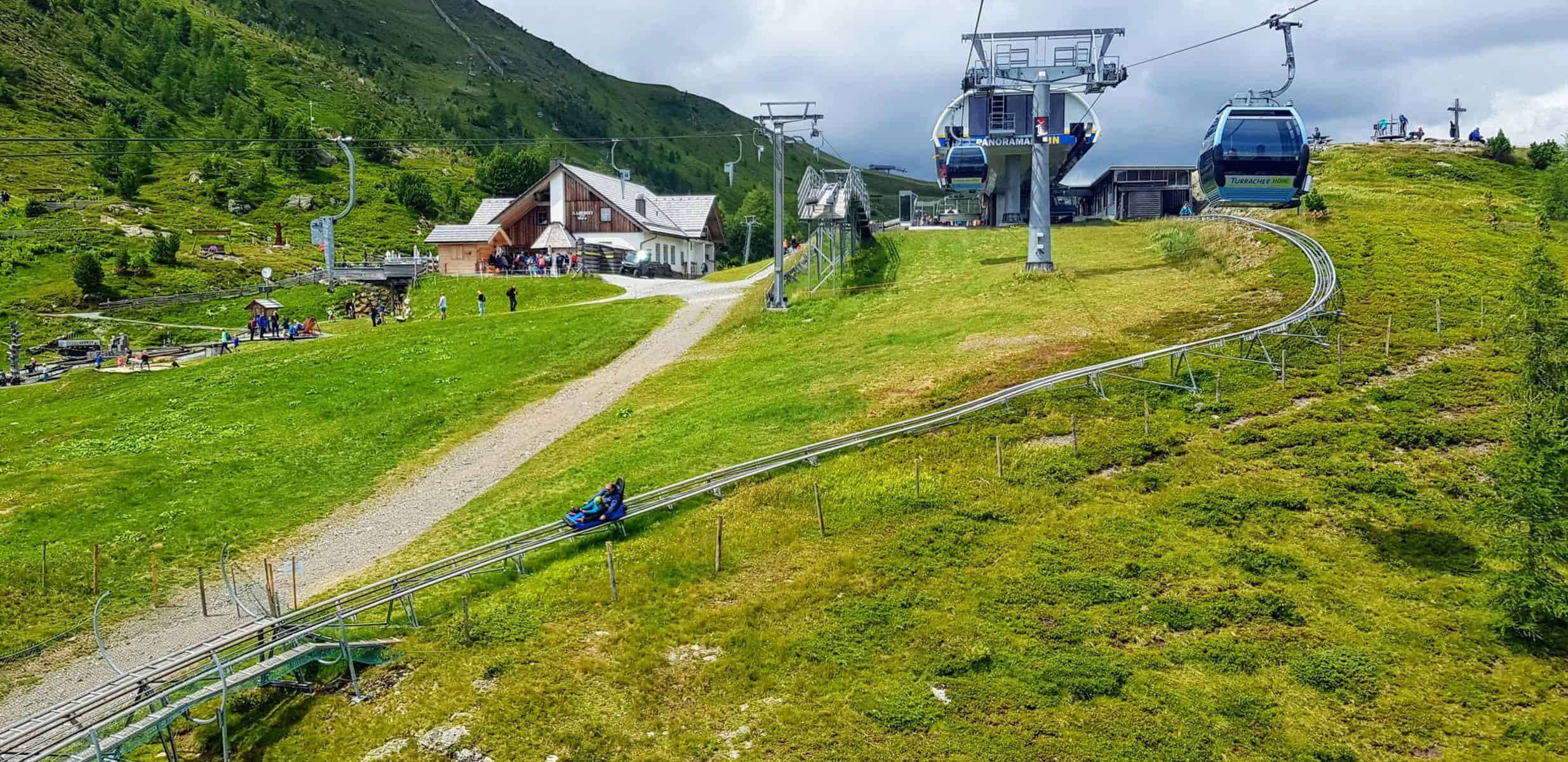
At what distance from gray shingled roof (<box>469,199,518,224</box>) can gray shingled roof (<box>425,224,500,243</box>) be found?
2.09 metres

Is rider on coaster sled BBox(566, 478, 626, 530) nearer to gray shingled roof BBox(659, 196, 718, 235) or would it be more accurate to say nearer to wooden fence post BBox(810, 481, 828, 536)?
wooden fence post BBox(810, 481, 828, 536)

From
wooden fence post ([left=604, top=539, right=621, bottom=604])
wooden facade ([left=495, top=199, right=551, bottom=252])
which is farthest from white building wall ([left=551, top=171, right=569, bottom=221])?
wooden fence post ([left=604, top=539, right=621, bottom=604])

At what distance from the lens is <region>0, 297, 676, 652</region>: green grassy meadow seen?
83.0 ft

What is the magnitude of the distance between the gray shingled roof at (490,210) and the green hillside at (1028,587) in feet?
184

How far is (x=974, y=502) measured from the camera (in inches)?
950

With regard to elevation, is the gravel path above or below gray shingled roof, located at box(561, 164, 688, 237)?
below

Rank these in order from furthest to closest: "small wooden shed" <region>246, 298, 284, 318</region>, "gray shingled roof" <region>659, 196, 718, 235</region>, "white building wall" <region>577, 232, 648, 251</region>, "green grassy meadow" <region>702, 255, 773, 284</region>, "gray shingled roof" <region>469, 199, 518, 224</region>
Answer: "gray shingled roof" <region>659, 196, 718, 235</region>
"gray shingled roof" <region>469, 199, 518, 224</region>
"white building wall" <region>577, 232, 648, 251</region>
"green grassy meadow" <region>702, 255, 773, 284</region>
"small wooden shed" <region>246, 298, 284, 318</region>

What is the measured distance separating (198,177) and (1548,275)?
421 feet

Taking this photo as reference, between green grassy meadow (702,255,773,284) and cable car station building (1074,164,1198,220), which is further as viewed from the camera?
cable car station building (1074,164,1198,220)

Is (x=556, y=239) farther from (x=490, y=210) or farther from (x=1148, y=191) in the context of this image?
(x=1148, y=191)

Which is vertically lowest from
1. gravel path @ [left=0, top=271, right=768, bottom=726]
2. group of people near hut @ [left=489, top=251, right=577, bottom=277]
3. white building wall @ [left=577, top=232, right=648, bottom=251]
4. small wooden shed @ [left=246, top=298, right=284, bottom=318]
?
gravel path @ [left=0, top=271, right=768, bottom=726]

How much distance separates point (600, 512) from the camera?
23625mm

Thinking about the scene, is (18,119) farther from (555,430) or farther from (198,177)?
(555,430)

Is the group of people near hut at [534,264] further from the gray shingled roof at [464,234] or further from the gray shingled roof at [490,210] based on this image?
the gray shingled roof at [490,210]
